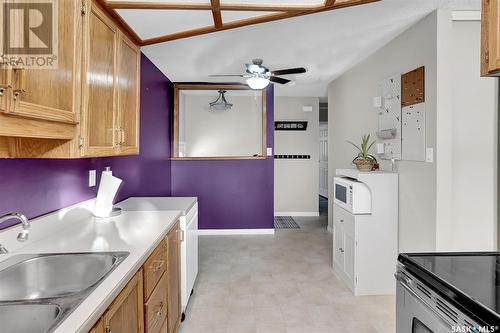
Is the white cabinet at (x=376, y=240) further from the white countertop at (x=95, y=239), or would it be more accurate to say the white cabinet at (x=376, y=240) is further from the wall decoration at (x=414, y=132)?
the white countertop at (x=95, y=239)

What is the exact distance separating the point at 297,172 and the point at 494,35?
5.36 metres

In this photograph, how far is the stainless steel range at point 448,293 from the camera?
2.96 ft

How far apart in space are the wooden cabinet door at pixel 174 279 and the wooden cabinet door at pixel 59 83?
1014 millimetres

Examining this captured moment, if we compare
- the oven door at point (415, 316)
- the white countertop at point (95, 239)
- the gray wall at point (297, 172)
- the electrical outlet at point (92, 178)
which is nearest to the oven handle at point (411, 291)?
the oven door at point (415, 316)

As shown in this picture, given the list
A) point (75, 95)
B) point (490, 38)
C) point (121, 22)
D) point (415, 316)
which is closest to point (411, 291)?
point (415, 316)

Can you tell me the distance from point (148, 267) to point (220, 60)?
9.24ft

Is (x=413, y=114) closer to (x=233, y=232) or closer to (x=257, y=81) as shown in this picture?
(x=257, y=81)

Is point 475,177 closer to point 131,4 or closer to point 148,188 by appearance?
point 131,4

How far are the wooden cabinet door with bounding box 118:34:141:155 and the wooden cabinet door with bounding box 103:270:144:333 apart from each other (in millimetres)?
964

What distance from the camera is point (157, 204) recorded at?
9.00 feet

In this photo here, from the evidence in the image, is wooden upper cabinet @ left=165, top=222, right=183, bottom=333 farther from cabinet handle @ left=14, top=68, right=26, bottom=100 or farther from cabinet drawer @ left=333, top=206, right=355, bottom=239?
cabinet drawer @ left=333, top=206, right=355, bottom=239

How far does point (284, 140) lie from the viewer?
6504 mm

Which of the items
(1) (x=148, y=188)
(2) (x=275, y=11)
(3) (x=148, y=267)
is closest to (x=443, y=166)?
(2) (x=275, y=11)

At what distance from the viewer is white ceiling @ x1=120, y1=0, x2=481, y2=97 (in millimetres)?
2381
